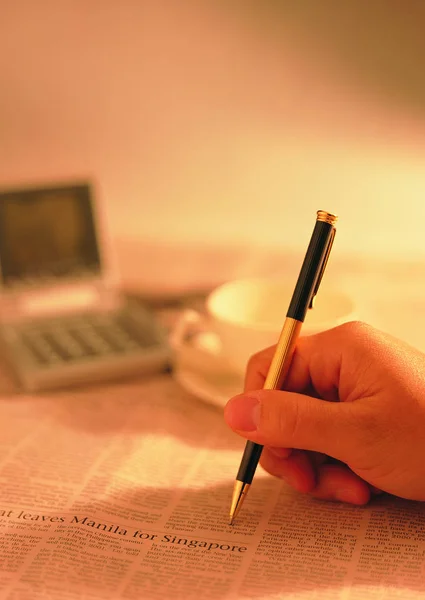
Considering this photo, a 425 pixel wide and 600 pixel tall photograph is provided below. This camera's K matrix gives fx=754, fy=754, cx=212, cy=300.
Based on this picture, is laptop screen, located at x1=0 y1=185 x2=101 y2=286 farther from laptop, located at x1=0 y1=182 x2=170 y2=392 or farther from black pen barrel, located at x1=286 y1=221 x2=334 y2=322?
black pen barrel, located at x1=286 y1=221 x2=334 y2=322

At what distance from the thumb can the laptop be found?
1.07 ft

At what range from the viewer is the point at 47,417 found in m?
0.75

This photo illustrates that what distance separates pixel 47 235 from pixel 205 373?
0.28m

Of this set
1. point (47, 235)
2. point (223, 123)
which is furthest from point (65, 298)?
point (223, 123)

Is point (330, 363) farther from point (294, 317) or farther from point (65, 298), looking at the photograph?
point (65, 298)

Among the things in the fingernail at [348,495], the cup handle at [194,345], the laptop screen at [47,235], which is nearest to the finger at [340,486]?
the fingernail at [348,495]

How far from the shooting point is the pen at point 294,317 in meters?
0.53

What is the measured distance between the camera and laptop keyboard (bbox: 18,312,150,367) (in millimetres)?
846

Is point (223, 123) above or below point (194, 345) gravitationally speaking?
above

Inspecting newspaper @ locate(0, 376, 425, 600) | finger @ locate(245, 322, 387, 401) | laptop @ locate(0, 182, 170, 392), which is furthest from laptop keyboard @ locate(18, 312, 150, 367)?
finger @ locate(245, 322, 387, 401)

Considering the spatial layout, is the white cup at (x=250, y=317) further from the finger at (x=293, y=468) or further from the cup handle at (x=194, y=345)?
the finger at (x=293, y=468)

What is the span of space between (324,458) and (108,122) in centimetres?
62

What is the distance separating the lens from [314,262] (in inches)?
21.1

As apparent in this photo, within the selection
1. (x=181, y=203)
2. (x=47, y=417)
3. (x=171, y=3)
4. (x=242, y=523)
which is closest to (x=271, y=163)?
(x=181, y=203)
